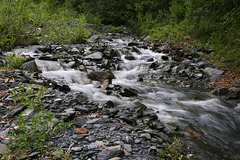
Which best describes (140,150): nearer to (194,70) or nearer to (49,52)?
(194,70)

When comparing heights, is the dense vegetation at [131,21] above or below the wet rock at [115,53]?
above

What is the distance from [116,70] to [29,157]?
7.49 meters

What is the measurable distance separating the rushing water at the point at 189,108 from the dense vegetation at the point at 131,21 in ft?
8.51

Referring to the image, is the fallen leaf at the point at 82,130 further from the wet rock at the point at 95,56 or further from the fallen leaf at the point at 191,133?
the wet rock at the point at 95,56

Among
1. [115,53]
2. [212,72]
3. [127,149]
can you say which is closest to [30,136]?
[127,149]

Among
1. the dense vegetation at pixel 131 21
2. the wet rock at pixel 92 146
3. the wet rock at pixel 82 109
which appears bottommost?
the wet rock at pixel 82 109

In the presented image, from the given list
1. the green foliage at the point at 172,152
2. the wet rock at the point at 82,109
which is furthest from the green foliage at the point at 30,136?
the green foliage at the point at 172,152

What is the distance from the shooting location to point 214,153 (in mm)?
3326

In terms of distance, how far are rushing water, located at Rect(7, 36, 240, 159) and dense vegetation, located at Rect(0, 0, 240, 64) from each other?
8.51 ft

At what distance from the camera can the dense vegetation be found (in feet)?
25.7

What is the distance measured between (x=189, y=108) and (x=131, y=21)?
848 inches

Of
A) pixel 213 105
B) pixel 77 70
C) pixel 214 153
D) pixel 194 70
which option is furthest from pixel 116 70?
pixel 214 153

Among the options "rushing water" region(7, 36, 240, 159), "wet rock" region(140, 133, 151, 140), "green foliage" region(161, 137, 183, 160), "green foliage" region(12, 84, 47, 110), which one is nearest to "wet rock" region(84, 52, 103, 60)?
"rushing water" region(7, 36, 240, 159)

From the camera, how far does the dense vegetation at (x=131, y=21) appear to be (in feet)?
25.7
